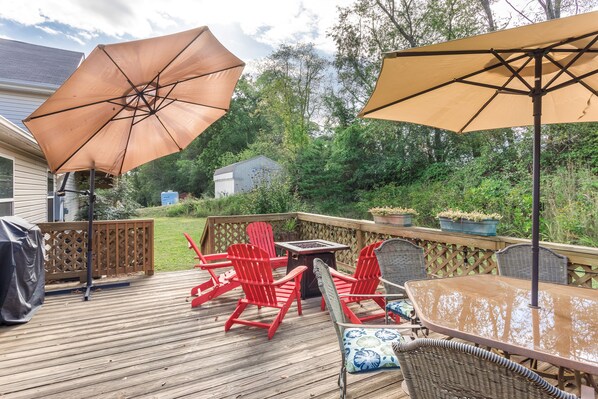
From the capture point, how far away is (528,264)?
8.79 feet

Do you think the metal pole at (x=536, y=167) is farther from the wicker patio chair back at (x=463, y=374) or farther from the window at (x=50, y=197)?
the window at (x=50, y=197)

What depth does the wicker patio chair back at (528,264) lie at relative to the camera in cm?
252

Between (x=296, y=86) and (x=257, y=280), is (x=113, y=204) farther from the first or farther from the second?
(x=296, y=86)

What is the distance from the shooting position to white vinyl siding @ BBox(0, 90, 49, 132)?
26.5 feet

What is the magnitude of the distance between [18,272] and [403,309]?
417cm

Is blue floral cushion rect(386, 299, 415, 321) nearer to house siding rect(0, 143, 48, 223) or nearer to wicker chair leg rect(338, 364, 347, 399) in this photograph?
wicker chair leg rect(338, 364, 347, 399)

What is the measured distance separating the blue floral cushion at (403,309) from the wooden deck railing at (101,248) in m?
4.48

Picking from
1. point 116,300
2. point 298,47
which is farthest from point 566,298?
point 298,47

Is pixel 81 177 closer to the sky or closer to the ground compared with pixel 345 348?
closer to the sky

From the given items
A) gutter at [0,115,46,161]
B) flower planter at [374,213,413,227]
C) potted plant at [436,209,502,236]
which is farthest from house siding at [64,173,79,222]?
potted plant at [436,209,502,236]

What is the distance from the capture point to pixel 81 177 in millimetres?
10234

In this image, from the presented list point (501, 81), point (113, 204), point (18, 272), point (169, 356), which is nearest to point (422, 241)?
point (501, 81)

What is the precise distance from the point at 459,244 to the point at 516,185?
5.22 meters

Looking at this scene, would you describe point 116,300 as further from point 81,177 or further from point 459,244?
point 81,177
